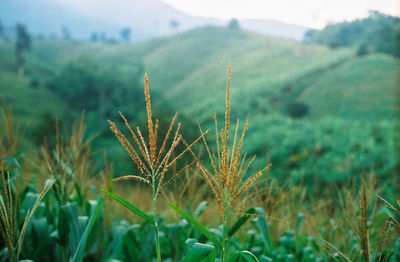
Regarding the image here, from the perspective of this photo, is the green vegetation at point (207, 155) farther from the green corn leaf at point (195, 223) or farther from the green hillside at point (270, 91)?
the green hillside at point (270, 91)

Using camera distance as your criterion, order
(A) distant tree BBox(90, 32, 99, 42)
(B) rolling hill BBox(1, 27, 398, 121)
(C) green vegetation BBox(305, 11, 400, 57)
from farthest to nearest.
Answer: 1. (A) distant tree BBox(90, 32, 99, 42)
2. (B) rolling hill BBox(1, 27, 398, 121)
3. (C) green vegetation BBox(305, 11, 400, 57)

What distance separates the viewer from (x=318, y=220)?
3.11 meters

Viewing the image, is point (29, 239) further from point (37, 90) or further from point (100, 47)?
point (100, 47)

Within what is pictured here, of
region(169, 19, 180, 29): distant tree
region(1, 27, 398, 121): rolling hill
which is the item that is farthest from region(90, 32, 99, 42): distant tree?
region(169, 19, 180, 29): distant tree

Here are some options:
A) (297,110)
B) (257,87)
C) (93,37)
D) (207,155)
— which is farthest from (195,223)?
(93,37)

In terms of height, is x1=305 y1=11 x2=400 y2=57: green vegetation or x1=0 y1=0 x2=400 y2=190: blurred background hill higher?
x1=305 y1=11 x2=400 y2=57: green vegetation

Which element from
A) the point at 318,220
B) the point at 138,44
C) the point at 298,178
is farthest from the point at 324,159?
the point at 138,44

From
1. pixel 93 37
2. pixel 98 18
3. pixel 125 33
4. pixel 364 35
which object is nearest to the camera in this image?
pixel 364 35

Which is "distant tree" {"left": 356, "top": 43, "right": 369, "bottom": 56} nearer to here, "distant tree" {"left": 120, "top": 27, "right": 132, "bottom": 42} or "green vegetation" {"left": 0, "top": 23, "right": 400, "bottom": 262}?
"green vegetation" {"left": 0, "top": 23, "right": 400, "bottom": 262}

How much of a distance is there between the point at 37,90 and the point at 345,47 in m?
31.1

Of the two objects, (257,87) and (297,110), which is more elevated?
(257,87)

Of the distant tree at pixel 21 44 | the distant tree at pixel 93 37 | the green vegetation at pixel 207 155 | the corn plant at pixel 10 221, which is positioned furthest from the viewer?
the distant tree at pixel 93 37

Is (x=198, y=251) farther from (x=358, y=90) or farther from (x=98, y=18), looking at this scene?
(x=98, y=18)

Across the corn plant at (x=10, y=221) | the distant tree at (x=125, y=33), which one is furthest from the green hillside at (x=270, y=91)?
the distant tree at (x=125, y=33)
